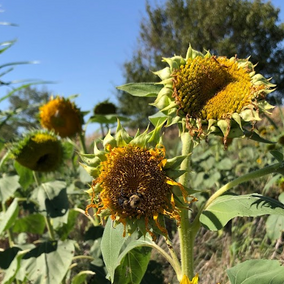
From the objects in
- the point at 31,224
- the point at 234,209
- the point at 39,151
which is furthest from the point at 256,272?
the point at 31,224

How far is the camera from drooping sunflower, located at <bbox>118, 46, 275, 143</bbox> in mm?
944

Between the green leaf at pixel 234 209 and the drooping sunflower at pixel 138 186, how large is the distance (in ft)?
0.31

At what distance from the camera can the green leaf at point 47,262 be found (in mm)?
1657

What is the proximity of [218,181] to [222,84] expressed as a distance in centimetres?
237

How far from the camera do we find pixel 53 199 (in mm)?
1805

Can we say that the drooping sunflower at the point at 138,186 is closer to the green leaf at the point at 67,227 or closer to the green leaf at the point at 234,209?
the green leaf at the point at 234,209

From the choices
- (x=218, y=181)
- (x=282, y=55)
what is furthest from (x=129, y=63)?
(x=218, y=181)

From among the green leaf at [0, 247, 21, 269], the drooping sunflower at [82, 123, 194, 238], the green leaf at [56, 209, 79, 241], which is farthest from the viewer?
the green leaf at [56, 209, 79, 241]

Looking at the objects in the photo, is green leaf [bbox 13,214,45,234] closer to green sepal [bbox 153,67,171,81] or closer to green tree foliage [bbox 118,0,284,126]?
green sepal [bbox 153,67,171,81]

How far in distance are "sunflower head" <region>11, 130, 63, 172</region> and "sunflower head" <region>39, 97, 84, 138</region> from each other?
1.21 ft

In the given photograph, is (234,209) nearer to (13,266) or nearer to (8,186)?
(13,266)

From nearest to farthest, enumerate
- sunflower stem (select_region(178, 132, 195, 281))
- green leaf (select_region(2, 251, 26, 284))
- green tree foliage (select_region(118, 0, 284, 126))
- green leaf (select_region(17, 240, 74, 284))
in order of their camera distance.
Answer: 1. sunflower stem (select_region(178, 132, 195, 281))
2. green leaf (select_region(17, 240, 74, 284))
3. green leaf (select_region(2, 251, 26, 284))
4. green tree foliage (select_region(118, 0, 284, 126))

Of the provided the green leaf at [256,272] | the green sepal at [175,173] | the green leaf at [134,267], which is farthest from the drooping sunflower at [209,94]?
the green leaf at [134,267]

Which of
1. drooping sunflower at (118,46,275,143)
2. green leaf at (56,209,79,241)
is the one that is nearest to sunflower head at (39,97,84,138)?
green leaf at (56,209,79,241)
